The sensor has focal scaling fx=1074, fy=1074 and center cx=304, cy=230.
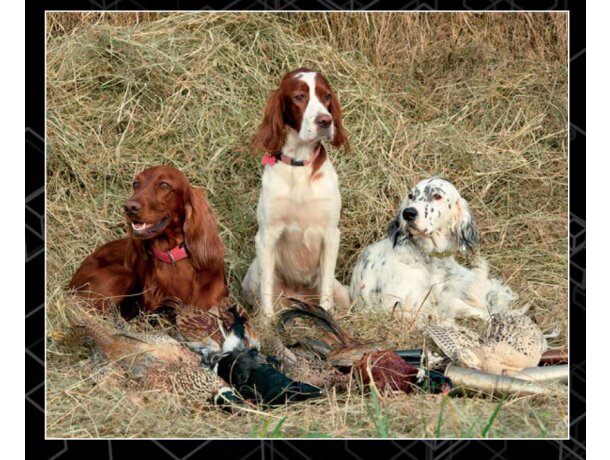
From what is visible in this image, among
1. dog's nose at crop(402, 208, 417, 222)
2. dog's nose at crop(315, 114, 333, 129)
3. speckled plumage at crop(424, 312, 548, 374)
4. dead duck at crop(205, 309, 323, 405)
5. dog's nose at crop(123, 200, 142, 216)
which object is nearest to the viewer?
dead duck at crop(205, 309, 323, 405)

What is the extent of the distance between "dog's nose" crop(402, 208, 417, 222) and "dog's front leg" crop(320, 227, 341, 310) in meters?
0.48

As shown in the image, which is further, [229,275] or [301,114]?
[229,275]

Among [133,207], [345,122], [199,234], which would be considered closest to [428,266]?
[199,234]

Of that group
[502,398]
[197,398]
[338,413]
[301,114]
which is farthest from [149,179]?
[502,398]

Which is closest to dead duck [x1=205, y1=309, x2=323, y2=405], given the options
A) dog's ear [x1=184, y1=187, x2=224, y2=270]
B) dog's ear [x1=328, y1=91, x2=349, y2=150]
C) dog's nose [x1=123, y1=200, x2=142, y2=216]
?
dog's ear [x1=184, y1=187, x2=224, y2=270]

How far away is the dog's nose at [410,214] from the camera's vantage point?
6.52 metres

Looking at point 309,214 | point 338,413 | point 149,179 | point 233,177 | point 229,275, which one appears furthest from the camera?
point 233,177

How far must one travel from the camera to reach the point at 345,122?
833 centimetres

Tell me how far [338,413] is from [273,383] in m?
0.36

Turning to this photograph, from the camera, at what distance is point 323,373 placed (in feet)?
18.3

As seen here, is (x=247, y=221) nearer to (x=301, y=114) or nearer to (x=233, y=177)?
(x=233, y=177)

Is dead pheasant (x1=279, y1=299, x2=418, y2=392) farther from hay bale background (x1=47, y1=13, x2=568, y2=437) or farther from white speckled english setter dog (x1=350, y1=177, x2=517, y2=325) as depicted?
hay bale background (x1=47, y1=13, x2=568, y2=437)

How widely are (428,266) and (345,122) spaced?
202 cm

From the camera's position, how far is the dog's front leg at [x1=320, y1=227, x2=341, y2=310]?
6.75 meters
